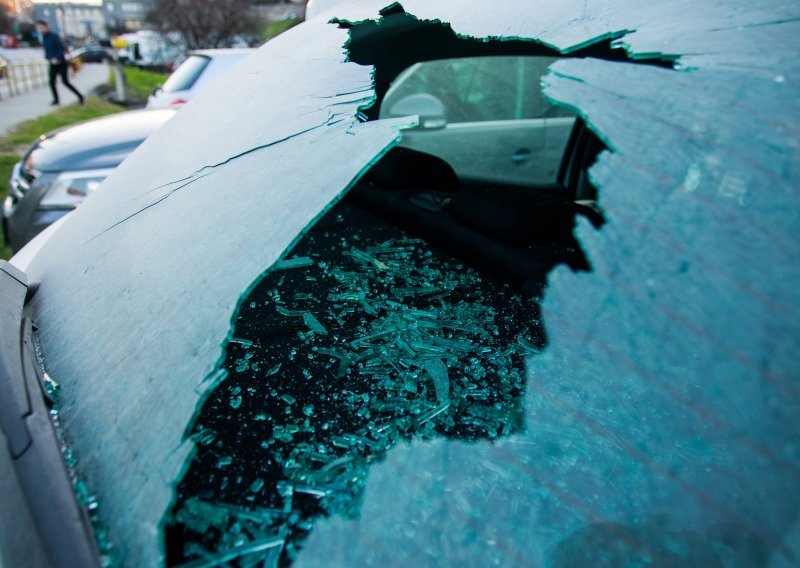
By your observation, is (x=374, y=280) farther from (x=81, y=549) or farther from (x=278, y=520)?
(x=81, y=549)

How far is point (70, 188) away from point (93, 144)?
1.69 ft

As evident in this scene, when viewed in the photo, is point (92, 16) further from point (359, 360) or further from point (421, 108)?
point (359, 360)

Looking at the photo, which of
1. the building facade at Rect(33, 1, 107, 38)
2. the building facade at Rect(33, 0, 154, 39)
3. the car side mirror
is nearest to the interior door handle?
the car side mirror

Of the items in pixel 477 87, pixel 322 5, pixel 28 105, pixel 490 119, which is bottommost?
pixel 28 105

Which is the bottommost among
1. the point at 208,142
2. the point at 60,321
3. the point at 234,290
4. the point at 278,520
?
the point at 278,520

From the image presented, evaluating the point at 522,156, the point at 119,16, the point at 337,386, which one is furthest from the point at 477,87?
the point at 119,16

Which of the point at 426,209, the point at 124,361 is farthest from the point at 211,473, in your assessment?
the point at 426,209

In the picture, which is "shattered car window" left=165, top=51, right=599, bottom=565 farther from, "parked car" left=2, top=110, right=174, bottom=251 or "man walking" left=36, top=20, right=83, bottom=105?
"man walking" left=36, top=20, right=83, bottom=105

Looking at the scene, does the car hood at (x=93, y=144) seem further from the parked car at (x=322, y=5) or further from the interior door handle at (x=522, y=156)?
the interior door handle at (x=522, y=156)

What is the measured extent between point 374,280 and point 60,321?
0.83 metres

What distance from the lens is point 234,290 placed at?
1042mm

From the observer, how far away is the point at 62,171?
12.9ft

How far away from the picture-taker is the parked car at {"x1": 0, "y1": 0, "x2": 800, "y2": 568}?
0.83 metres

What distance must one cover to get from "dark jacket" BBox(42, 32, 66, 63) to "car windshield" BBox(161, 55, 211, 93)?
8.20 meters
